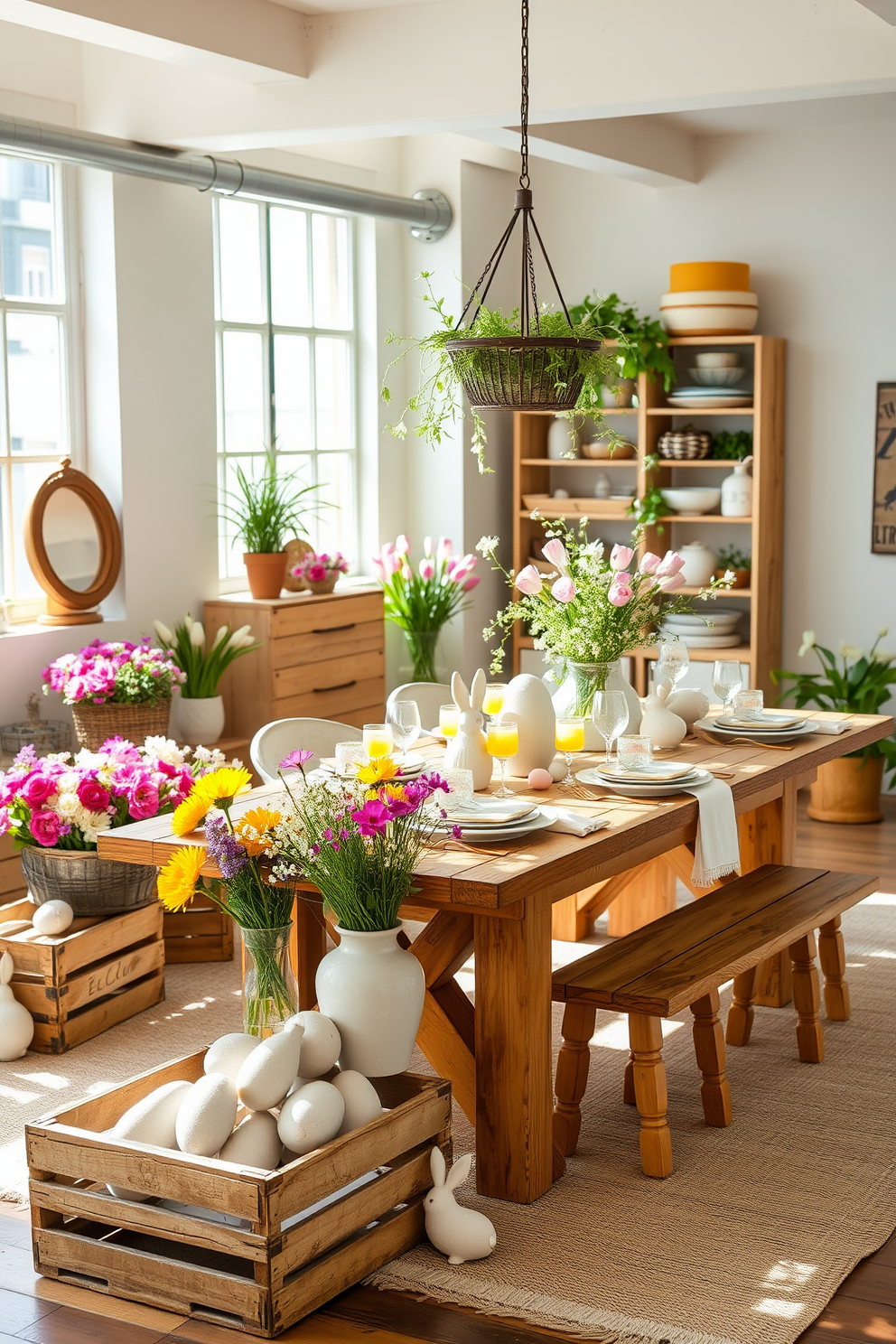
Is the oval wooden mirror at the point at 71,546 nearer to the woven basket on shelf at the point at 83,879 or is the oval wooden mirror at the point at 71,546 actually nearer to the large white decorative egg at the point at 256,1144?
the woven basket on shelf at the point at 83,879

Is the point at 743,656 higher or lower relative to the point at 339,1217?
higher

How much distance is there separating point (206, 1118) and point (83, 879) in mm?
1482

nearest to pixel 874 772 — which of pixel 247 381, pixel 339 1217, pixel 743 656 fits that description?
pixel 743 656

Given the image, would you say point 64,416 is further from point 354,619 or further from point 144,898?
point 144,898

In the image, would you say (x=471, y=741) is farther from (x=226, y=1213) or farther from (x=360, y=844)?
(x=226, y=1213)

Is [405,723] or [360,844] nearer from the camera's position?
[360,844]

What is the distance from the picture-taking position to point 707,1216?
9.53ft

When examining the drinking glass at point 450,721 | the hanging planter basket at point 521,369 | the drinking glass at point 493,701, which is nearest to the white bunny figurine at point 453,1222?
the drinking glass at point 450,721

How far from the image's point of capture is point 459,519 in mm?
7012

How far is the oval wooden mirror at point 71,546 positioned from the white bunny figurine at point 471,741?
7.57 ft

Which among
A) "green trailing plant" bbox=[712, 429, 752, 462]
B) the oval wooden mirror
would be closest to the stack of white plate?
"green trailing plant" bbox=[712, 429, 752, 462]

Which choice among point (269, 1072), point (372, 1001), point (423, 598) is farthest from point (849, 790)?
point (269, 1072)

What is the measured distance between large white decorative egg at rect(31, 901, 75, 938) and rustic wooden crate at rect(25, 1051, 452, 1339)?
1067 mm

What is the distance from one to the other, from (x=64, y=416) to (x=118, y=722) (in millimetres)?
1236
